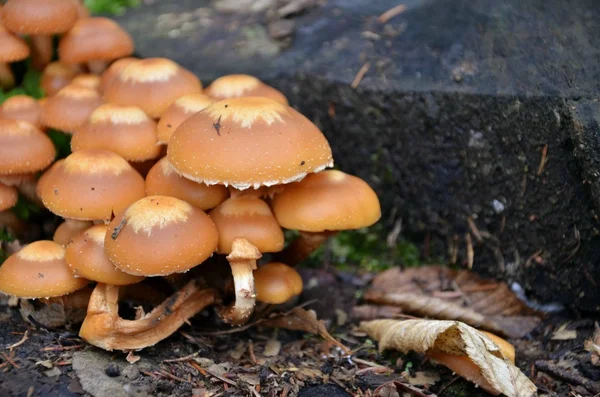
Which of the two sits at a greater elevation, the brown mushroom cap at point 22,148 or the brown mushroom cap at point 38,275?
the brown mushroom cap at point 22,148

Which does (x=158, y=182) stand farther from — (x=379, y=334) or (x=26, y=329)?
(x=379, y=334)

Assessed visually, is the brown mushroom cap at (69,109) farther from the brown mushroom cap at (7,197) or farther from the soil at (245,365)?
the soil at (245,365)

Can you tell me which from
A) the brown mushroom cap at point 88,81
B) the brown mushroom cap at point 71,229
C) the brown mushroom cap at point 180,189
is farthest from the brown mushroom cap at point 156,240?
the brown mushroom cap at point 88,81

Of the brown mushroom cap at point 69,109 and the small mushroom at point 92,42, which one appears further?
the small mushroom at point 92,42

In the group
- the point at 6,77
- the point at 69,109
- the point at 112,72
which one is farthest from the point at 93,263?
the point at 6,77

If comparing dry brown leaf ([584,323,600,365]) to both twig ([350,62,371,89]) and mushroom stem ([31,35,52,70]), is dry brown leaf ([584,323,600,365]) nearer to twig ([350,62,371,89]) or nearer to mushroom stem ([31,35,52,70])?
twig ([350,62,371,89])

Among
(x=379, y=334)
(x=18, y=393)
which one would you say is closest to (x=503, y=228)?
(x=379, y=334)
